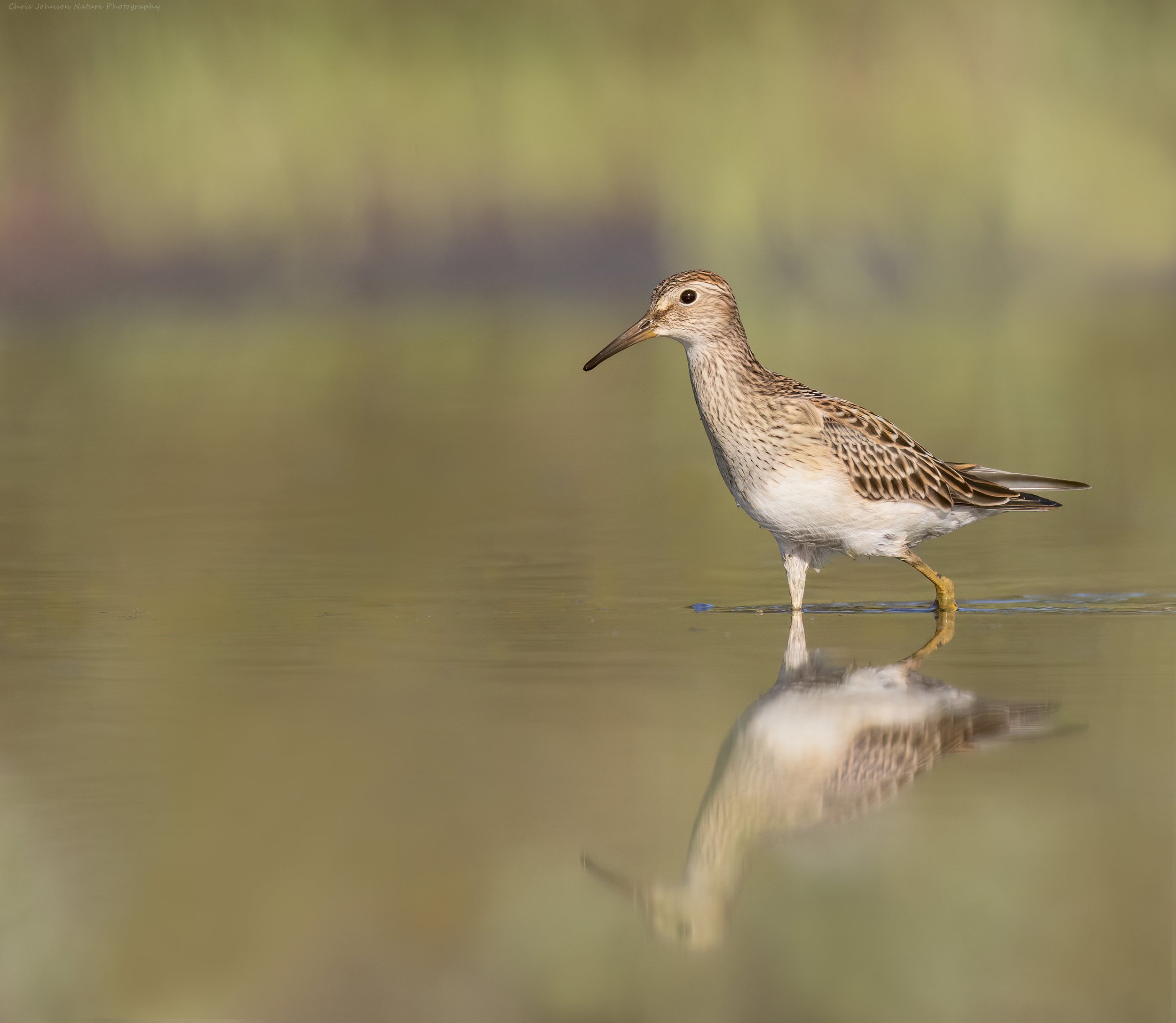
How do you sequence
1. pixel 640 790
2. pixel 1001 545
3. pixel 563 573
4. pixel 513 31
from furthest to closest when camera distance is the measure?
pixel 513 31, pixel 1001 545, pixel 563 573, pixel 640 790

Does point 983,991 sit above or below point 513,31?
below

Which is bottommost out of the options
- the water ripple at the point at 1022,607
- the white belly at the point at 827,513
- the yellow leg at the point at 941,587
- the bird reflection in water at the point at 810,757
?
the bird reflection in water at the point at 810,757

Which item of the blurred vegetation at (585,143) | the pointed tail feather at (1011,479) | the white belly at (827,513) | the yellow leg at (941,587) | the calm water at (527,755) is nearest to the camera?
the calm water at (527,755)

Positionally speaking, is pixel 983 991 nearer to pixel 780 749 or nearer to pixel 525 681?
pixel 780 749

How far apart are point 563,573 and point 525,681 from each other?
312 centimetres

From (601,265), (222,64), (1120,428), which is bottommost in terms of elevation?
(1120,428)

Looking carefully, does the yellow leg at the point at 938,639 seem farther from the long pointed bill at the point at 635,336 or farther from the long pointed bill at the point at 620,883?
the long pointed bill at the point at 620,883

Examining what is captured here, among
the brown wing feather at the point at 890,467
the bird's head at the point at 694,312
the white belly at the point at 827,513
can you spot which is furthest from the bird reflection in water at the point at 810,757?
the bird's head at the point at 694,312

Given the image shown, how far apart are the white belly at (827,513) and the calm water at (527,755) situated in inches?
16.2

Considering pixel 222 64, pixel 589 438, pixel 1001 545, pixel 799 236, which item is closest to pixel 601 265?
pixel 799 236

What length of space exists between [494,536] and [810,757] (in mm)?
6440

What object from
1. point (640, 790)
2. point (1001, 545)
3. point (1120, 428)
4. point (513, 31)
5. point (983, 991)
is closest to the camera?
point (983, 991)

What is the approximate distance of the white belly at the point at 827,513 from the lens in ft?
34.5

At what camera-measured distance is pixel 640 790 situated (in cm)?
731
